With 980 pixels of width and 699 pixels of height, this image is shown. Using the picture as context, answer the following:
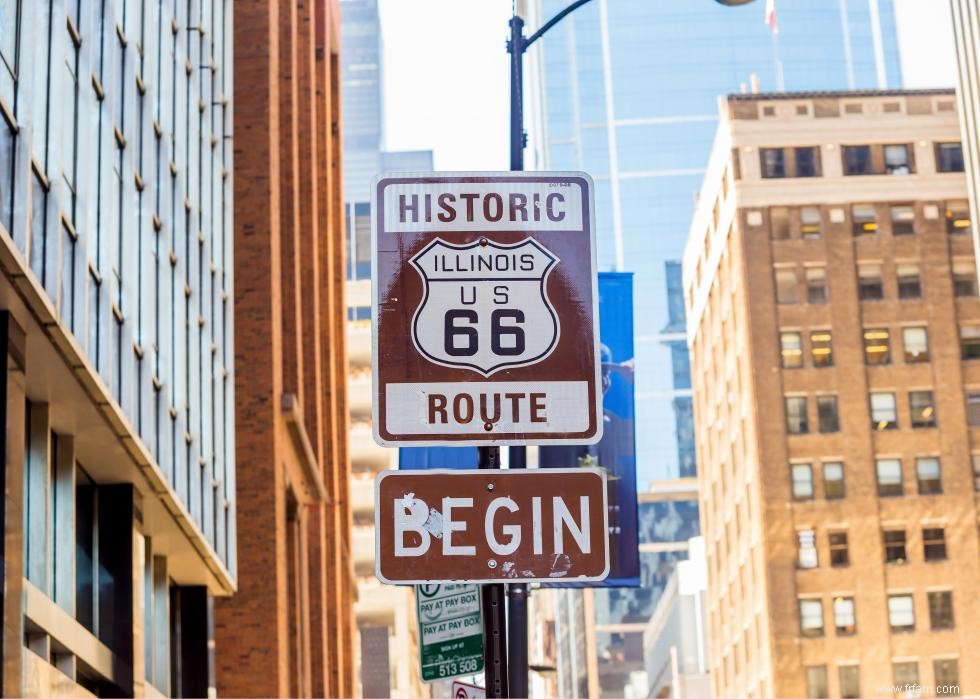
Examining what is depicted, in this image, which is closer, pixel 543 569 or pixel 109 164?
pixel 543 569

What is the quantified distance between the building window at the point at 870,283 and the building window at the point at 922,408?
5896 millimetres

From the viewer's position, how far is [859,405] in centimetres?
9188

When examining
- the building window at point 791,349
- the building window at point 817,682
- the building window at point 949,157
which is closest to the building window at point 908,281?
the building window at point 949,157

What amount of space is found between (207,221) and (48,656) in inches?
461

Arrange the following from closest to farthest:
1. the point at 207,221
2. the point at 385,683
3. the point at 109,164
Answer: the point at 109,164 < the point at 207,221 < the point at 385,683

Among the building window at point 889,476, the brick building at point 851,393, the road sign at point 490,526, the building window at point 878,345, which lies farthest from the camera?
the building window at point 878,345

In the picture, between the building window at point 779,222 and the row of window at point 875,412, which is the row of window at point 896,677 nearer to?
the row of window at point 875,412

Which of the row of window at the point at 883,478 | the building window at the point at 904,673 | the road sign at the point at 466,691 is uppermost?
the row of window at the point at 883,478

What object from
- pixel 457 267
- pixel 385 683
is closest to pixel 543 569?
pixel 457 267

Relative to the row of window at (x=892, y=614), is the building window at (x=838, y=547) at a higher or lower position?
higher

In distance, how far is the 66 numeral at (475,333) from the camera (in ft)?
22.6

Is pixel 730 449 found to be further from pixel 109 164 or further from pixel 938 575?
pixel 109 164

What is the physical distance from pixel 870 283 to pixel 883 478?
1118 cm

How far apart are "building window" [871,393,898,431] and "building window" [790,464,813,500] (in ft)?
14.6
